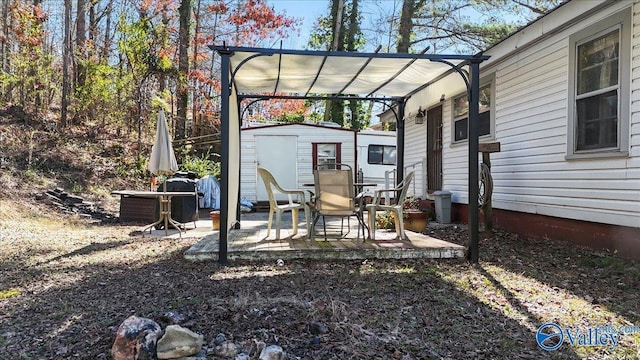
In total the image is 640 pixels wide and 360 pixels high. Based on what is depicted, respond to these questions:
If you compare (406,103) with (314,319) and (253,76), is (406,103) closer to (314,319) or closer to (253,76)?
(253,76)

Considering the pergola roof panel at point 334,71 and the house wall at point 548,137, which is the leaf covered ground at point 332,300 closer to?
the house wall at point 548,137

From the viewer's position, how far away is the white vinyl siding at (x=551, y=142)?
4191mm

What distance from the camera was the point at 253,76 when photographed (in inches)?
224

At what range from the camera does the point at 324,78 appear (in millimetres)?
5820

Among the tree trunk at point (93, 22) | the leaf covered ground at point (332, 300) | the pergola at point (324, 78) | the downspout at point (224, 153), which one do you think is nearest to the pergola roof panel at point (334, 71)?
the pergola at point (324, 78)

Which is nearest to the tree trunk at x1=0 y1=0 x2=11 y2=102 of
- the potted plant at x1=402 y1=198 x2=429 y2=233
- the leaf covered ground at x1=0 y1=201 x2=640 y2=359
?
the leaf covered ground at x1=0 y1=201 x2=640 y2=359

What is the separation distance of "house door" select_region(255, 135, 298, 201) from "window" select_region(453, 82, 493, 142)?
5123mm

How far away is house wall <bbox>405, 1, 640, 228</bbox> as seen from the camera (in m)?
4.23

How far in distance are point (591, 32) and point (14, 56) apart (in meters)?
12.5

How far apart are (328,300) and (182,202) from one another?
205 inches

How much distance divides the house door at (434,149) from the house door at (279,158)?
403 centimetres

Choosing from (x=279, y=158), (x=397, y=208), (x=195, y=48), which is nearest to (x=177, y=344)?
(x=397, y=208)

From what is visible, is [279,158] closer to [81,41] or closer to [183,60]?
[183,60]

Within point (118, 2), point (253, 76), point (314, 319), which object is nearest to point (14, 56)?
point (118, 2)
